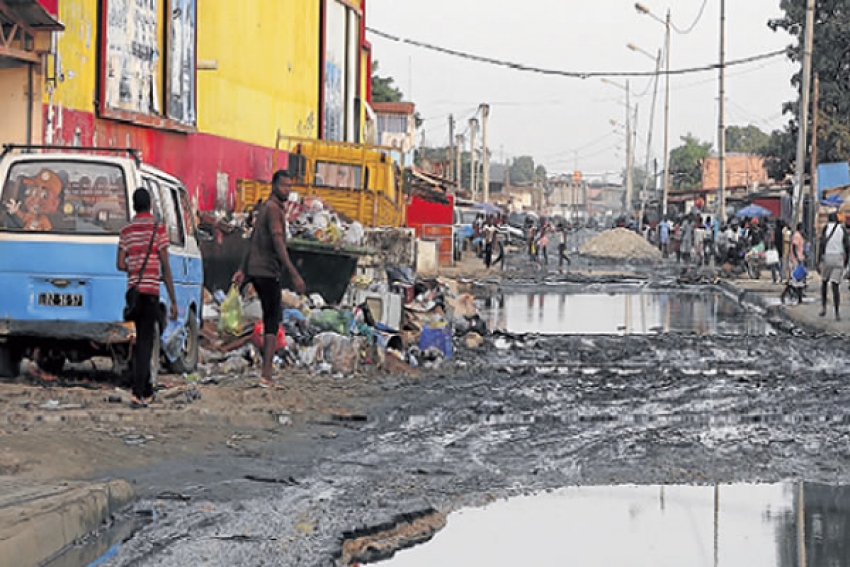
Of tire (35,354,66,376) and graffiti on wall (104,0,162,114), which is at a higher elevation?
graffiti on wall (104,0,162,114)

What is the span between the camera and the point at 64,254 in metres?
12.0

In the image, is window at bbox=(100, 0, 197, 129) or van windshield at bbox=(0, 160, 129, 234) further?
window at bbox=(100, 0, 197, 129)

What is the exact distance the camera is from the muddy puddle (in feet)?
23.1

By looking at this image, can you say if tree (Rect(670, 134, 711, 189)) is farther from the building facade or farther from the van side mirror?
the van side mirror

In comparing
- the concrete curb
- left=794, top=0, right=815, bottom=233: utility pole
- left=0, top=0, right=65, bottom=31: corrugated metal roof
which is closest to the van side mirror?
left=0, top=0, right=65, bottom=31: corrugated metal roof

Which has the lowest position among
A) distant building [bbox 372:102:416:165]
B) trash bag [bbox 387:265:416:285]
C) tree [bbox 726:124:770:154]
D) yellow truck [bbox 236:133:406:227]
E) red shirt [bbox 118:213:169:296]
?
trash bag [bbox 387:265:416:285]

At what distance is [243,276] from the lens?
1344cm

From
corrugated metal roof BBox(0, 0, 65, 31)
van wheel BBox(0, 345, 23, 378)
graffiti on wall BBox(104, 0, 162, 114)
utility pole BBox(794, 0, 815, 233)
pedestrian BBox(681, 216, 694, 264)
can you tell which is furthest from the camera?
pedestrian BBox(681, 216, 694, 264)

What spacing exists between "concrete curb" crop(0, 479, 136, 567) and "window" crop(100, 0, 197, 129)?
11.7 meters

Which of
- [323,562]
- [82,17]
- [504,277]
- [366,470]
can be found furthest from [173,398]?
[504,277]

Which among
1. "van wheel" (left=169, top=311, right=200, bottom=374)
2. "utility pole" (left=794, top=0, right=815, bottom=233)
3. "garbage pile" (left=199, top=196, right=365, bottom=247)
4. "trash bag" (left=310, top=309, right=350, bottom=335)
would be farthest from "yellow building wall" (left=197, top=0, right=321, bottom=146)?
"utility pole" (left=794, top=0, right=815, bottom=233)

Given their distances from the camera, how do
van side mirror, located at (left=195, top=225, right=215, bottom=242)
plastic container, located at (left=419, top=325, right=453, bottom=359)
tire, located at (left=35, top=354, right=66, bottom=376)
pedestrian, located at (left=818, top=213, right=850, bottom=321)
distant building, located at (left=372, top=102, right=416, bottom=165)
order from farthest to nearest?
distant building, located at (left=372, top=102, right=416, bottom=165) → pedestrian, located at (left=818, top=213, right=850, bottom=321) → plastic container, located at (left=419, top=325, right=453, bottom=359) → van side mirror, located at (left=195, top=225, right=215, bottom=242) → tire, located at (left=35, top=354, right=66, bottom=376)

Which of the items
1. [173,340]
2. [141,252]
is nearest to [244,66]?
[173,340]

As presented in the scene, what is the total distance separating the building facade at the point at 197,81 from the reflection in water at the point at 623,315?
5586mm
